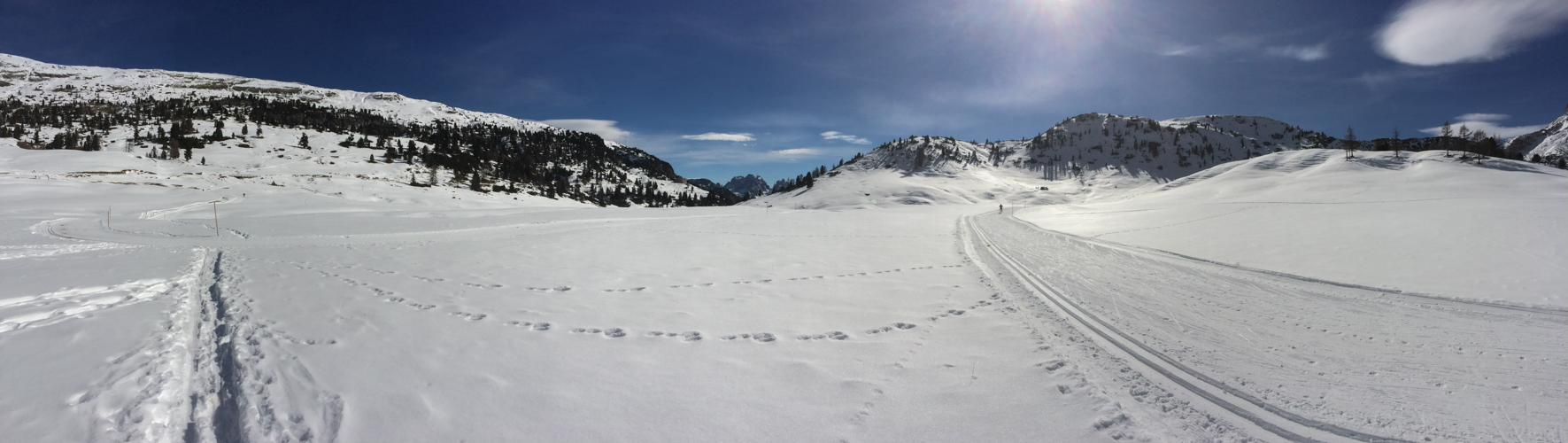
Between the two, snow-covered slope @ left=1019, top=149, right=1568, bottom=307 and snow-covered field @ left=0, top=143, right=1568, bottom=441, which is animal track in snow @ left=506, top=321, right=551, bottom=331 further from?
snow-covered slope @ left=1019, top=149, right=1568, bottom=307

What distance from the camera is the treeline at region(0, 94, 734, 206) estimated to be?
83.2 meters

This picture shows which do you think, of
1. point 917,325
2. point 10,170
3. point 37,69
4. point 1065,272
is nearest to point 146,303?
point 917,325

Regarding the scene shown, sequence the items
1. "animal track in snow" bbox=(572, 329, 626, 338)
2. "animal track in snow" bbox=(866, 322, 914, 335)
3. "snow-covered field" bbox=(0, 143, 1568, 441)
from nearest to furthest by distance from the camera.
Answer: "snow-covered field" bbox=(0, 143, 1568, 441) → "animal track in snow" bbox=(572, 329, 626, 338) → "animal track in snow" bbox=(866, 322, 914, 335)

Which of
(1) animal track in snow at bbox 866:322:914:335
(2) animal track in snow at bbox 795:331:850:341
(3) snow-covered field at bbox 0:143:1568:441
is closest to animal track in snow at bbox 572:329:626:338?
(3) snow-covered field at bbox 0:143:1568:441

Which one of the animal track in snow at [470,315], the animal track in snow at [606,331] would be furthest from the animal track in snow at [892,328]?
the animal track in snow at [470,315]

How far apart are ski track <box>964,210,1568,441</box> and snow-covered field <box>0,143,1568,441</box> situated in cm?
4

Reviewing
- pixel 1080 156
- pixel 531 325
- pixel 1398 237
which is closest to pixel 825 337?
pixel 531 325

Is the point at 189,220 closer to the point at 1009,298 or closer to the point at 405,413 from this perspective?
the point at 405,413

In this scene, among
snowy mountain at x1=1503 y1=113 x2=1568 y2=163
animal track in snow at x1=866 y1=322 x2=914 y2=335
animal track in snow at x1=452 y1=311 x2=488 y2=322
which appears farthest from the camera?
snowy mountain at x1=1503 y1=113 x2=1568 y2=163

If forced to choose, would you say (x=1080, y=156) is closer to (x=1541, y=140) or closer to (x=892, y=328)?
(x=1541, y=140)

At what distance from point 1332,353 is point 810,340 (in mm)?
6055

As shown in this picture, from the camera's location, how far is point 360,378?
4719 mm

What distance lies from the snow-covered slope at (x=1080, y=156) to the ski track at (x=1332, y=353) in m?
83.8

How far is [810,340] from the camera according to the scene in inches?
242
